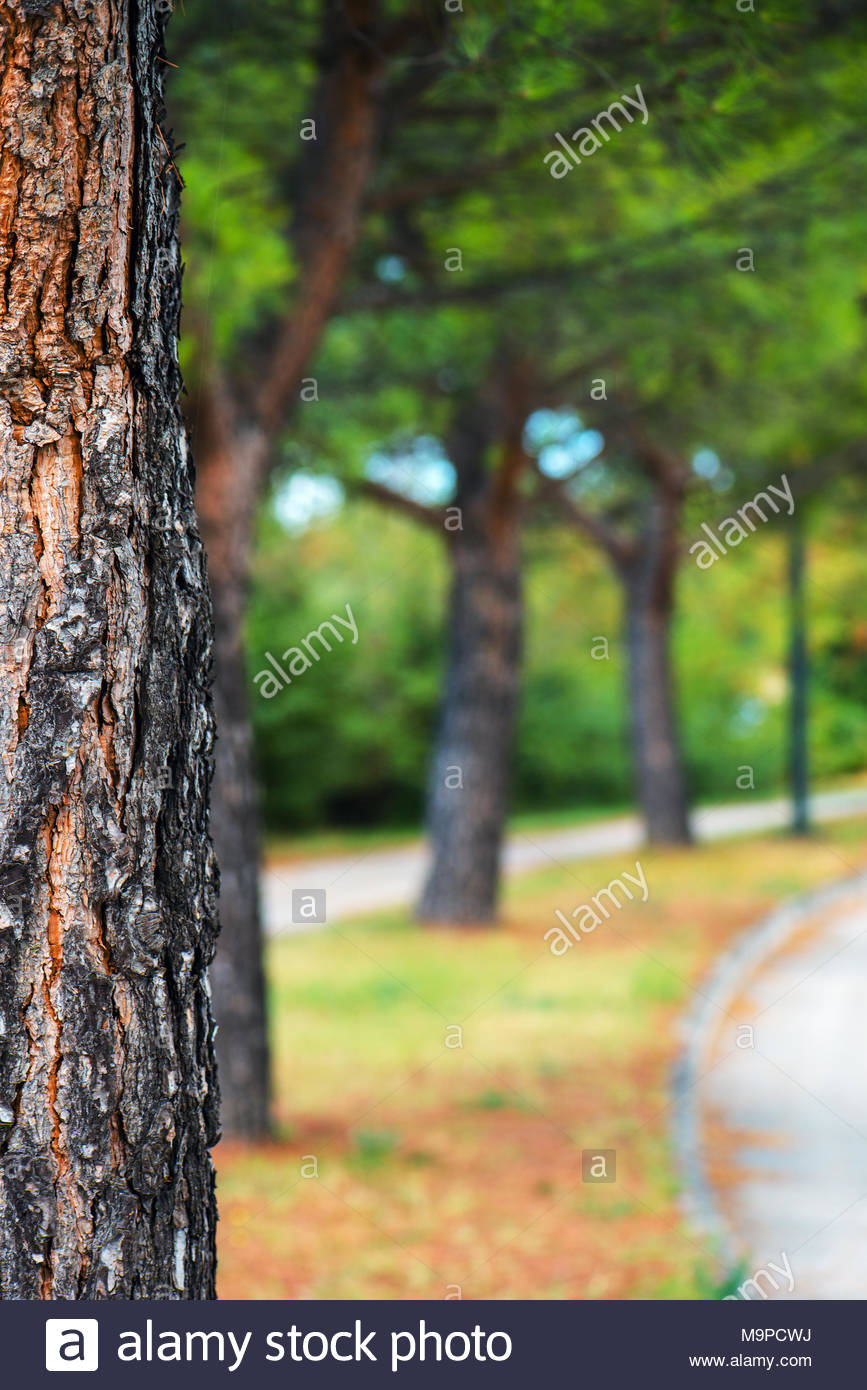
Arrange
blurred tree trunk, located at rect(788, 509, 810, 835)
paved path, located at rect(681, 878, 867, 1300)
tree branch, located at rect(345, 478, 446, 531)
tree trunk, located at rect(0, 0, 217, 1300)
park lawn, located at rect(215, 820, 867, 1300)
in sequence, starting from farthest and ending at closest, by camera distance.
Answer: blurred tree trunk, located at rect(788, 509, 810, 835) < tree branch, located at rect(345, 478, 446, 531) < paved path, located at rect(681, 878, 867, 1300) < park lawn, located at rect(215, 820, 867, 1300) < tree trunk, located at rect(0, 0, 217, 1300)

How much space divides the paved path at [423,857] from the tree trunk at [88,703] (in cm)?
1049

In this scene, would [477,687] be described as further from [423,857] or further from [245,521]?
[423,857]

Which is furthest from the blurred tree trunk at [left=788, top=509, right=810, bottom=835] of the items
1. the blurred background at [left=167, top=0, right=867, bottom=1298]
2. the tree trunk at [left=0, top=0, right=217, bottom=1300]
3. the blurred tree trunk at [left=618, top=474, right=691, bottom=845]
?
the tree trunk at [left=0, top=0, right=217, bottom=1300]

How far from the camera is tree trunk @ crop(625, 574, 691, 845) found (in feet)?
54.9

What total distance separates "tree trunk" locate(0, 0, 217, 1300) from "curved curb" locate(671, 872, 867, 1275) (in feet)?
11.3

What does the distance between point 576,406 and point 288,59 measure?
6.24 m

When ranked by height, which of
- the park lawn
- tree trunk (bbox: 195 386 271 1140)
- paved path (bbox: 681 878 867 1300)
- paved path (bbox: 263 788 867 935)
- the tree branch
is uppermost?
the tree branch

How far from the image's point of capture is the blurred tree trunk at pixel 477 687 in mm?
11766

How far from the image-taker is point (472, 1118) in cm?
682

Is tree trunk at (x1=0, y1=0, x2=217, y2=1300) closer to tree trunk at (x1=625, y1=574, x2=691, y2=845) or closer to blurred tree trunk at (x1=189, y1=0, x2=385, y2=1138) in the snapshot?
blurred tree trunk at (x1=189, y1=0, x2=385, y2=1138)

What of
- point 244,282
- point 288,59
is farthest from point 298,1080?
point 288,59

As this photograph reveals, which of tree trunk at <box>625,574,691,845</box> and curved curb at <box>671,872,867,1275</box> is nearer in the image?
curved curb at <box>671,872,867,1275</box>

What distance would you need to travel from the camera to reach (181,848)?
196cm
